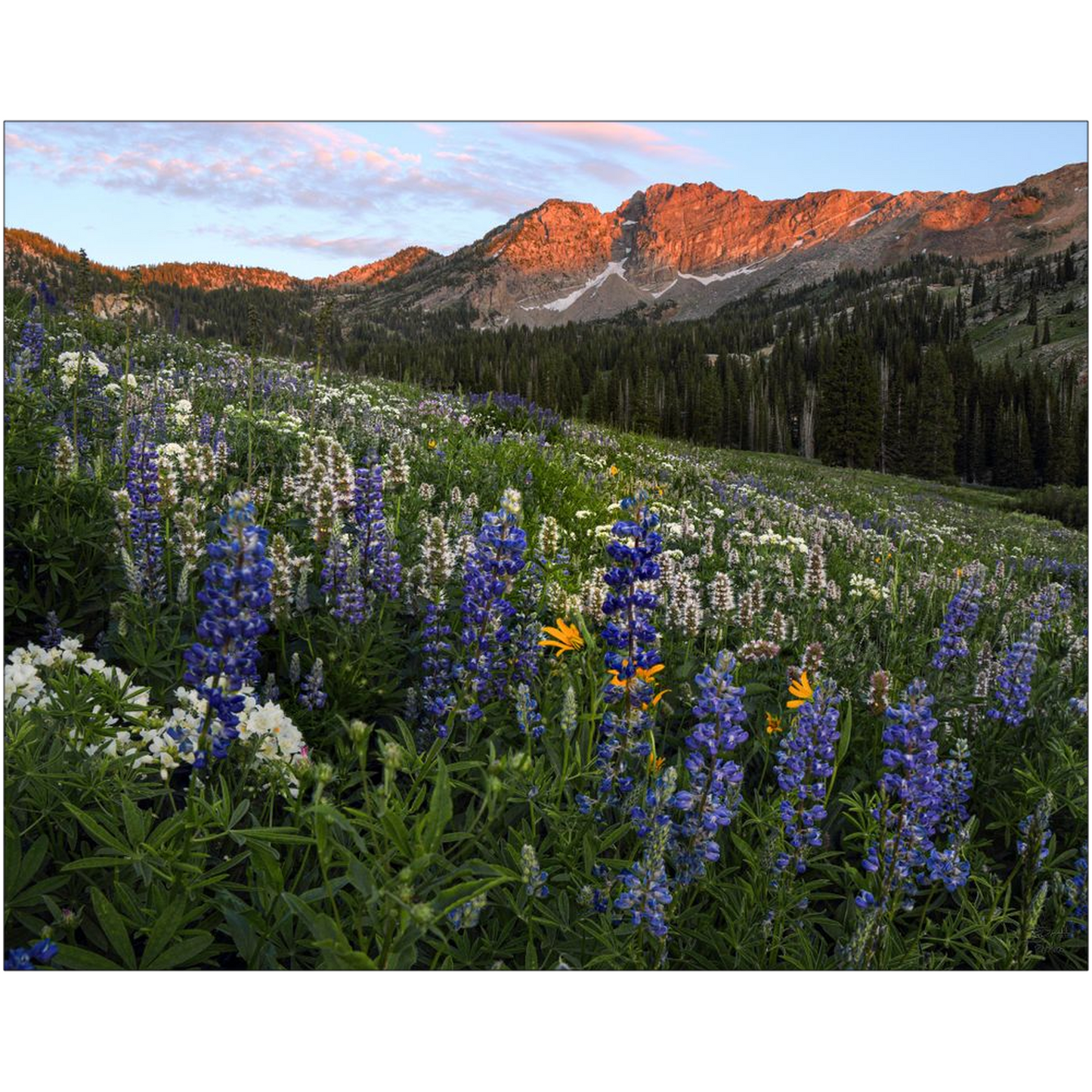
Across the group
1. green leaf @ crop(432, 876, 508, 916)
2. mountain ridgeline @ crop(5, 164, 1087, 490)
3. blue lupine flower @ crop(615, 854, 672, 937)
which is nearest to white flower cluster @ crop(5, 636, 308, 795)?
green leaf @ crop(432, 876, 508, 916)

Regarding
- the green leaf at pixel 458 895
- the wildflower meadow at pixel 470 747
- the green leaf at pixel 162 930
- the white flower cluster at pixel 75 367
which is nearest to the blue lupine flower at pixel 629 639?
the wildflower meadow at pixel 470 747

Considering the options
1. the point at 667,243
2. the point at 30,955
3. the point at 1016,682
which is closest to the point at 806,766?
the point at 1016,682

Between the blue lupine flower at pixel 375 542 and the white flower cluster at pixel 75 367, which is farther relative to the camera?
the white flower cluster at pixel 75 367

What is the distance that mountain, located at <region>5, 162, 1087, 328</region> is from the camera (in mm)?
4430

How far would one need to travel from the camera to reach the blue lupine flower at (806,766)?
7.38 ft

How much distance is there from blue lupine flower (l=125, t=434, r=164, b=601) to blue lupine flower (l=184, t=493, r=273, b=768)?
5.15 feet

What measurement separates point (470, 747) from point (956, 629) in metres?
3.19

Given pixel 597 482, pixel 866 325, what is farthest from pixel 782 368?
pixel 597 482

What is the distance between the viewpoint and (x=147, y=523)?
3.29 metres

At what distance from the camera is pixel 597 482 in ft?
30.6

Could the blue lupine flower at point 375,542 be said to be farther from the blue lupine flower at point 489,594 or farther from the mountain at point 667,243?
the mountain at point 667,243

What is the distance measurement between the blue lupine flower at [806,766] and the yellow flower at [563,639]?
3.39ft

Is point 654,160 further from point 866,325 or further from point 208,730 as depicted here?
point 866,325

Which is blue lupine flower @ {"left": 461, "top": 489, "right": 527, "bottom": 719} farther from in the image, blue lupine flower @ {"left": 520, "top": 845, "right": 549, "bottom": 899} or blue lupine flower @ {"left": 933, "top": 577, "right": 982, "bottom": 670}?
blue lupine flower @ {"left": 933, "top": 577, "right": 982, "bottom": 670}
